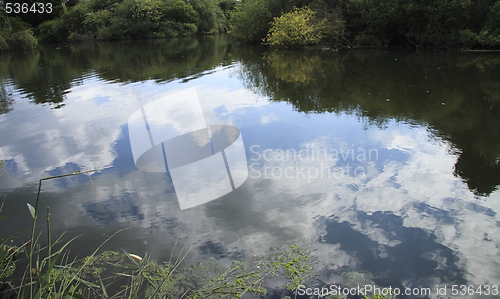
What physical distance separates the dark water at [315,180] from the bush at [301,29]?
9209 millimetres

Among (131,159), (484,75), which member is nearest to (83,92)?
(131,159)

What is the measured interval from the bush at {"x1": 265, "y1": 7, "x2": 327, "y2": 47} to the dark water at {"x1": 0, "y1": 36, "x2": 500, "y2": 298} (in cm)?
921

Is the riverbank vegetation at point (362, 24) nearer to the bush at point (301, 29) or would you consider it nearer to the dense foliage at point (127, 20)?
the bush at point (301, 29)

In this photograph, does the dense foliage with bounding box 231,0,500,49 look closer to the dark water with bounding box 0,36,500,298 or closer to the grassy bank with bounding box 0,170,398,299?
the dark water with bounding box 0,36,500,298

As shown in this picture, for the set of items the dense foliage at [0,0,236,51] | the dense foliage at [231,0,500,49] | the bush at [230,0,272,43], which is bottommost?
the dense foliage at [231,0,500,49]

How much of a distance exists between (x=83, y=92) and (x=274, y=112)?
661 cm

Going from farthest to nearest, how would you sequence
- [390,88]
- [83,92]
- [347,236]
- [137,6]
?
[137,6] < [83,92] < [390,88] < [347,236]

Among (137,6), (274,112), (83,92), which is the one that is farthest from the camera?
(137,6)

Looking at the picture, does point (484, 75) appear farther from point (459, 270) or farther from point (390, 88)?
point (459, 270)

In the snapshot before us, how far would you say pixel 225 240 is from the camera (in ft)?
10.6

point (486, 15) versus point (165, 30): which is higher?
point (165, 30)

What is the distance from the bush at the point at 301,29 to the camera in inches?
701

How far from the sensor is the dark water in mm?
3057

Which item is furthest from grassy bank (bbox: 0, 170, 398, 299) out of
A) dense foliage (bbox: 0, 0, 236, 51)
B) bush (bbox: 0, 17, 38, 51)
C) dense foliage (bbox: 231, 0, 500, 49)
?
dense foliage (bbox: 0, 0, 236, 51)
